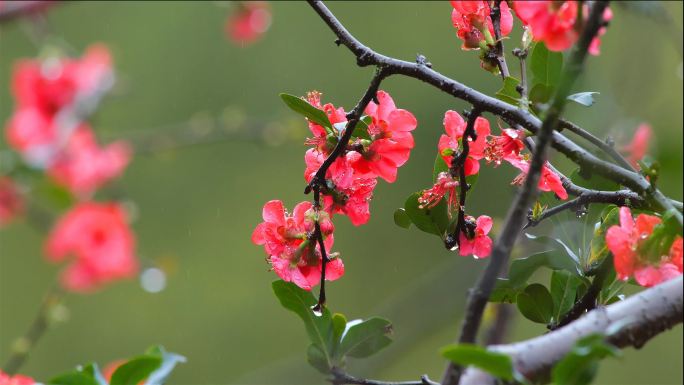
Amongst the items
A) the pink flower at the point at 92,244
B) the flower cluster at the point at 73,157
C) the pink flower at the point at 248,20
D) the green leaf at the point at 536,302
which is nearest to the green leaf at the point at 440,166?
the green leaf at the point at 536,302

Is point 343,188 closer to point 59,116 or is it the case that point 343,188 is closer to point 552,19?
point 552,19

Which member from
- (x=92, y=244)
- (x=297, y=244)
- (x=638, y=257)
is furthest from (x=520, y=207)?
(x=92, y=244)

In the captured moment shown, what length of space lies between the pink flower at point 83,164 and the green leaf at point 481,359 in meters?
1.70

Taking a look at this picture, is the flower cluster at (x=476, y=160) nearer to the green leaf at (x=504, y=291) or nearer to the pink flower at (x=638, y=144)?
the green leaf at (x=504, y=291)

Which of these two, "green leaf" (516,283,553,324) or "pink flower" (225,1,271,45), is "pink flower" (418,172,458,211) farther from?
"pink flower" (225,1,271,45)

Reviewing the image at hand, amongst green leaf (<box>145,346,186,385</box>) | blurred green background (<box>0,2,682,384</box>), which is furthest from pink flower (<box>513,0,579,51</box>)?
blurred green background (<box>0,2,682,384</box>)

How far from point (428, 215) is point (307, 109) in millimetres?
114

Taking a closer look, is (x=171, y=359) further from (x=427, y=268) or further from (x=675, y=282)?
(x=427, y=268)

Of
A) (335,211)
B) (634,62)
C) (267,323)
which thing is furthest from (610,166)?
(267,323)

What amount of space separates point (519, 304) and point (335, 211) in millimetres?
145

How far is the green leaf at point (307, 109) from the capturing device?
22.8 inches

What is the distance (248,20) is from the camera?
208 centimetres

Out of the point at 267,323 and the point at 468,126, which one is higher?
the point at 267,323

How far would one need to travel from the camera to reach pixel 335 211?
24.9 inches
